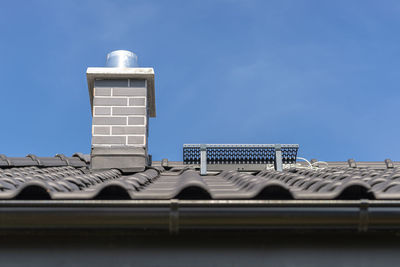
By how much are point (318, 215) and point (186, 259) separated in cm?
94

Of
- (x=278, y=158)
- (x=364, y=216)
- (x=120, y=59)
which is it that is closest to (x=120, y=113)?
(x=120, y=59)

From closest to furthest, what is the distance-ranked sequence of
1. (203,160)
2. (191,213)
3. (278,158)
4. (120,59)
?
(191,213)
(120,59)
(203,160)
(278,158)

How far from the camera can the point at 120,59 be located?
240 inches

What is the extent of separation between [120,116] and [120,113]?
49mm

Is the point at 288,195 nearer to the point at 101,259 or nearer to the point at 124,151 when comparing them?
the point at 101,259

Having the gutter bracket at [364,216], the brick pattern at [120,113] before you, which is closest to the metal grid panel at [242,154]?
the brick pattern at [120,113]

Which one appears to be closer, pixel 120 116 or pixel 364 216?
pixel 364 216

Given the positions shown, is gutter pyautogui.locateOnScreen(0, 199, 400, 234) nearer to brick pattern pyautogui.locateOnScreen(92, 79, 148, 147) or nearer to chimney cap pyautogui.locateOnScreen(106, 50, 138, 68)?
brick pattern pyautogui.locateOnScreen(92, 79, 148, 147)

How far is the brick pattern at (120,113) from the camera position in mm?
5473

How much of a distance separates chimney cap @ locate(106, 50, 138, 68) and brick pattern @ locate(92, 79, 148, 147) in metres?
0.41

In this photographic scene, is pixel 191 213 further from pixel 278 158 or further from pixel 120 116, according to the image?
pixel 278 158

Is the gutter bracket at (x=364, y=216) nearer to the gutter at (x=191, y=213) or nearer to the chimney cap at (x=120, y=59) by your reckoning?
the gutter at (x=191, y=213)

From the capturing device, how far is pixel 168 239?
2543mm

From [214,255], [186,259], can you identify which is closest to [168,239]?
[186,259]
